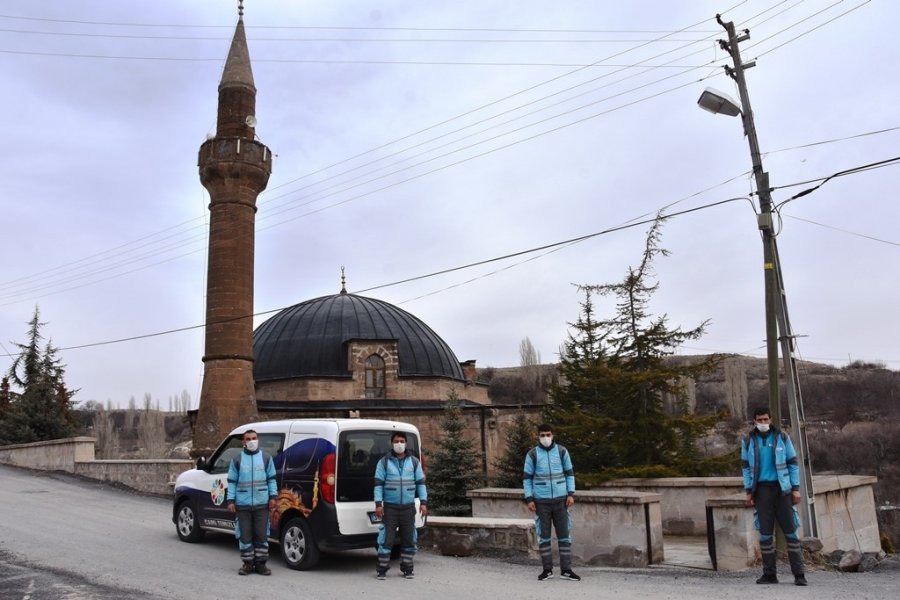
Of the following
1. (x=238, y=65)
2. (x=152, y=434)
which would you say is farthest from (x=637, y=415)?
(x=152, y=434)

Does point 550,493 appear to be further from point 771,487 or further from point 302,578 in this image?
point 302,578

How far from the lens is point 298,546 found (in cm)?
869

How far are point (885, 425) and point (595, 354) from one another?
50361mm

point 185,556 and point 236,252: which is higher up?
point 236,252

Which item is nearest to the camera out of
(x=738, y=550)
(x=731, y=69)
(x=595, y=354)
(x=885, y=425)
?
(x=738, y=550)

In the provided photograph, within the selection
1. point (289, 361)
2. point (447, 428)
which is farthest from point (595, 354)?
point (289, 361)

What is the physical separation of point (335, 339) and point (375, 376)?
2.47 metres

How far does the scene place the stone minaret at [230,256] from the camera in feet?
72.8

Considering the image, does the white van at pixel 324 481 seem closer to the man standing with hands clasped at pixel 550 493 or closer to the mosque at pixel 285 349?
the man standing with hands clasped at pixel 550 493

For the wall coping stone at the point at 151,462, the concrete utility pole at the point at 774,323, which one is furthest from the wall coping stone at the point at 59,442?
the concrete utility pole at the point at 774,323

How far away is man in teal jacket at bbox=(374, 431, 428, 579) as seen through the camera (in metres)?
8.16

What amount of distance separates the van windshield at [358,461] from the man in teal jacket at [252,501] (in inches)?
33.2

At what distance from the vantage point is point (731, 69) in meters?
10.5

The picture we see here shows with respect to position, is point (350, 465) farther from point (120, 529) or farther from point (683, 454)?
point (683, 454)
